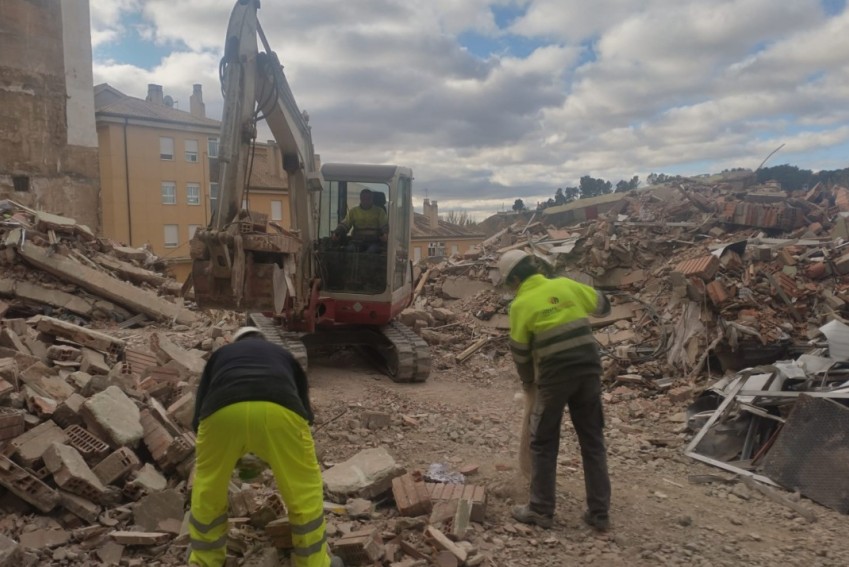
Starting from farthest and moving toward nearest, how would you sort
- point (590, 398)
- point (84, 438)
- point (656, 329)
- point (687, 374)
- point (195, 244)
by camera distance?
1. point (656, 329)
2. point (687, 374)
3. point (195, 244)
4. point (84, 438)
5. point (590, 398)

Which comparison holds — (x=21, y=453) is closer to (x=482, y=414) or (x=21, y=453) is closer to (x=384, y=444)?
(x=384, y=444)

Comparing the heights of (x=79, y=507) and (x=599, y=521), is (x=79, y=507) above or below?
above

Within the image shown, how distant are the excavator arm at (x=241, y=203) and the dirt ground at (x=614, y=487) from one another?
5.25 feet

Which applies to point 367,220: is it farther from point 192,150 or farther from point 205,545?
point 192,150

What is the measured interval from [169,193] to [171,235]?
2262mm

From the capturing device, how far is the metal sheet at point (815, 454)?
511 centimetres

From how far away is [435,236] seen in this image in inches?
1815

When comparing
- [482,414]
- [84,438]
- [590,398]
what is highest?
[590,398]

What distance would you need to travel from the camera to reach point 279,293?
19.1 feet

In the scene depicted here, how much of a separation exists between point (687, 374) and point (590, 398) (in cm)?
485

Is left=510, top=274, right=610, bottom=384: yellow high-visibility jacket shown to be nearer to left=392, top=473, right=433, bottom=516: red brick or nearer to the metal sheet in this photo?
left=392, top=473, right=433, bottom=516: red brick

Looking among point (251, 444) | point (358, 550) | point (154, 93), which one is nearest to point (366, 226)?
point (358, 550)

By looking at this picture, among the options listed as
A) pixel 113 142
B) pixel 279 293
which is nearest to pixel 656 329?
pixel 279 293

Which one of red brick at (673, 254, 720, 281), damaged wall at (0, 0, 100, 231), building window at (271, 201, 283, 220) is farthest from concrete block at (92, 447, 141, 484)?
building window at (271, 201, 283, 220)
